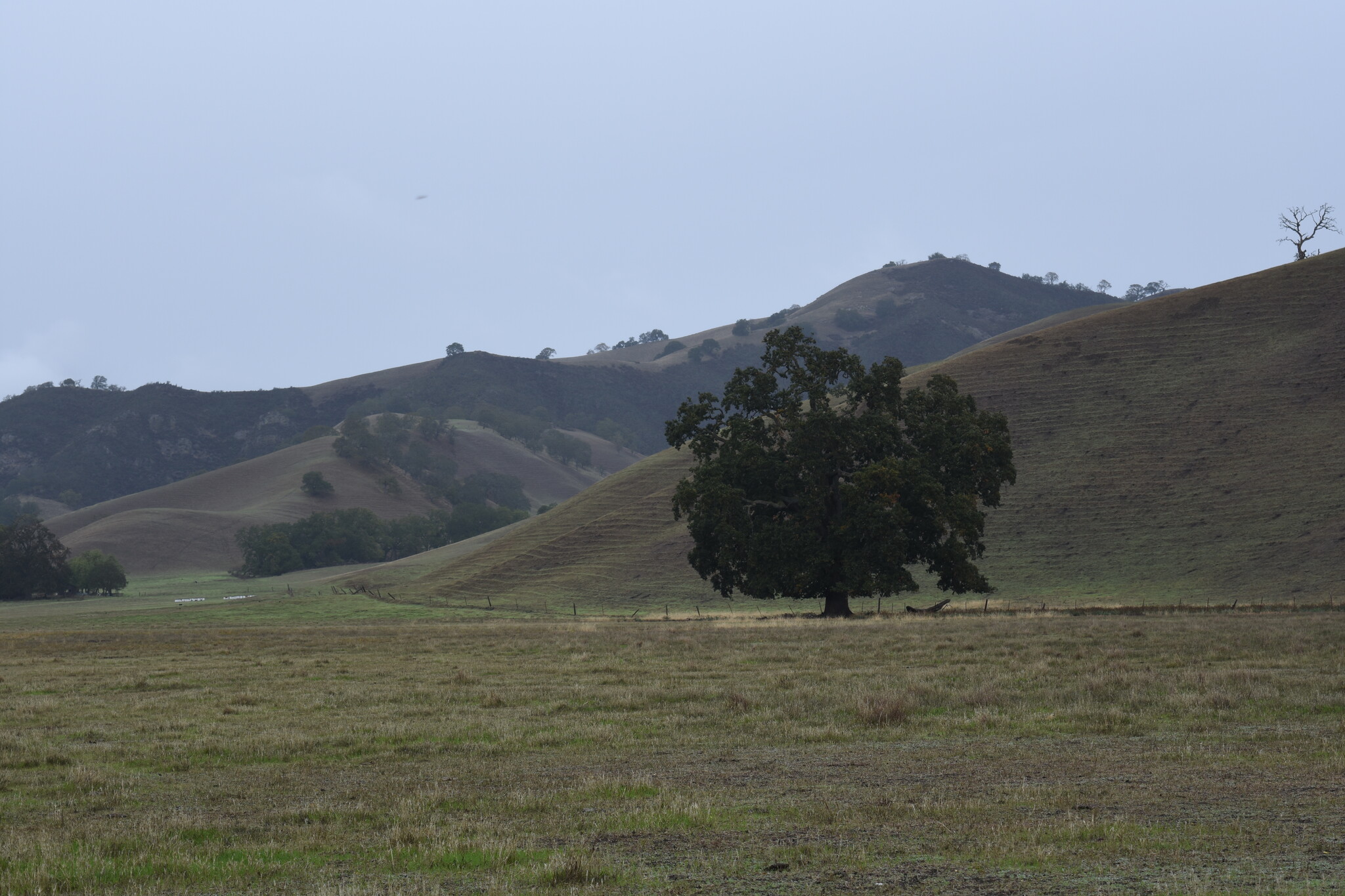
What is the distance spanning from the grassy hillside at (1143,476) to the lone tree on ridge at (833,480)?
21.7 metres

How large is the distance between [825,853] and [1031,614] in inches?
1559

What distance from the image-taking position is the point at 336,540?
172 meters

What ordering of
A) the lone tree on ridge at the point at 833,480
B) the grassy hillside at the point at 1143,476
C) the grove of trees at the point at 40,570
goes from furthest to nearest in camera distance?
the grove of trees at the point at 40,570, the grassy hillside at the point at 1143,476, the lone tree on ridge at the point at 833,480

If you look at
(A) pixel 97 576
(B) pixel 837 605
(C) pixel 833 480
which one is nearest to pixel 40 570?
(A) pixel 97 576

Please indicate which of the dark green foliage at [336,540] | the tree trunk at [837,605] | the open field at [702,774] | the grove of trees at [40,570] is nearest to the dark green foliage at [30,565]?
the grove of trees at [40,570]

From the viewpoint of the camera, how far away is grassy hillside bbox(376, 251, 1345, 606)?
247ft

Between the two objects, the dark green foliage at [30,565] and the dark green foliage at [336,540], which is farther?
the dark green foliage at [336,540]

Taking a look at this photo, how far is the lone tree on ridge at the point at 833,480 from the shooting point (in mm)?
51062

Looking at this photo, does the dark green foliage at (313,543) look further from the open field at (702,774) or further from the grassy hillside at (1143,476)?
the open field at (702,774)

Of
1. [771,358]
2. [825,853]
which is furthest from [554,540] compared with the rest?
[825,853]

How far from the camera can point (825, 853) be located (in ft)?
31.7

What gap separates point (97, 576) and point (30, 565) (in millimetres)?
8058

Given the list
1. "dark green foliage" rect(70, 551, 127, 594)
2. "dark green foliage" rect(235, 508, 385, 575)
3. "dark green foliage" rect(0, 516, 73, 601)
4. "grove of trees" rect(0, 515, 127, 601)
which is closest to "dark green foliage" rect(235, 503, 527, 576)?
"dark green foliage" rect(235, 508, 385, 575)

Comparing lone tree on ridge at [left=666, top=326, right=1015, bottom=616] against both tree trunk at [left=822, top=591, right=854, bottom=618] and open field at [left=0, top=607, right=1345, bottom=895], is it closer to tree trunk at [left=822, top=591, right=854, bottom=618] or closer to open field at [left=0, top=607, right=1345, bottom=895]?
tree trunk at [left=822, top=591, right=854, bottom=618]
